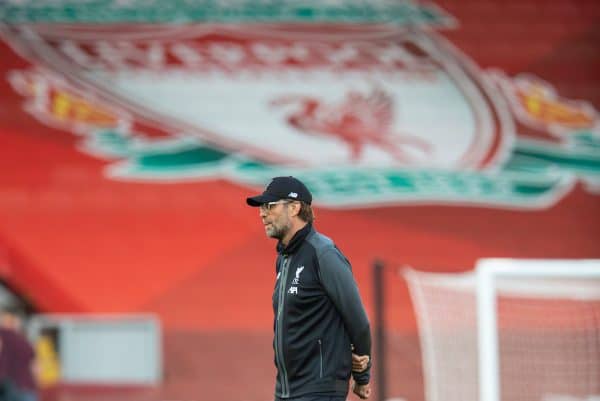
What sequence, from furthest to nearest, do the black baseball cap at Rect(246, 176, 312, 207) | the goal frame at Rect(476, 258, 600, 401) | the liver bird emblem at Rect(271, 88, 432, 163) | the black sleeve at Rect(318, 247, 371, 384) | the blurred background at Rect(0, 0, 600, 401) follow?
1. the liver bird emblem at Rect(271, 88, 432, 163)
2. the blurred background at Rect(0, 0, 600, 401)
3. the goal frame at Rect(476, 258, 600, 401)
4. the black baseball cap at Rect(246, 176, 312, 207)
5. the black sleeve at Rect(318, 247, 371, 384)

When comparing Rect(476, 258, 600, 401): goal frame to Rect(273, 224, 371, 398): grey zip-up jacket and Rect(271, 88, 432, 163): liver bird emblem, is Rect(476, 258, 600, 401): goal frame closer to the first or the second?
Rect(273, 224, 371, 398): grey zip-up jacket

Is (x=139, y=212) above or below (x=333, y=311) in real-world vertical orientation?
above

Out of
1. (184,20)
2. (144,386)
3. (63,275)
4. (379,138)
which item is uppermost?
(184,20)


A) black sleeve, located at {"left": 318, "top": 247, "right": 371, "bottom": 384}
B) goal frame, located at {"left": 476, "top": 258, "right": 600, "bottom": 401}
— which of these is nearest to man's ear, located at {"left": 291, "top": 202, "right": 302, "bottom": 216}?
black sleeve, located at {"left": 318, "top": 247, "right": 371, "bottom": 384}

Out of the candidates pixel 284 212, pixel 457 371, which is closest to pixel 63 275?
pixel 457 371

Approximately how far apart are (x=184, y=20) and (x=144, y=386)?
2984 millimetres

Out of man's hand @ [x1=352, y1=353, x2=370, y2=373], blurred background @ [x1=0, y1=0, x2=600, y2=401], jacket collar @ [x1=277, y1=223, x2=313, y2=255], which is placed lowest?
man's hand @ [x1=352, y1=353, x2=370, y2=373]

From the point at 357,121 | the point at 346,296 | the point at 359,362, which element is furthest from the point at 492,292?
the point at 357,121

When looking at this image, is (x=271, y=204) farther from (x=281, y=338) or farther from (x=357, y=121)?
(x=357, y=121)

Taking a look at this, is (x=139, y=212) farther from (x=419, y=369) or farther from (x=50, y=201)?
(x=419, y=369)

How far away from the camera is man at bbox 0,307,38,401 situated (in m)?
9.38

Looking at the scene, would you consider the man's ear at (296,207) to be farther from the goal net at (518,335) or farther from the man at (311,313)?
the goal net at (518,335)

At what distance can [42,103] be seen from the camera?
419 inches

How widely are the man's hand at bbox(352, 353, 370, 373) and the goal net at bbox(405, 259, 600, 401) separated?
2.08 metres
